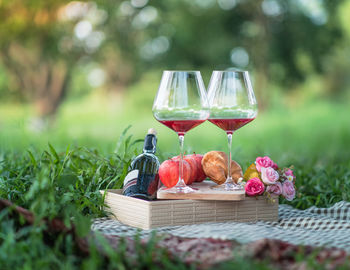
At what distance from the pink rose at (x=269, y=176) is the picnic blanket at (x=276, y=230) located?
20cm

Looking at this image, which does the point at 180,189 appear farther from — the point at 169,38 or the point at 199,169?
the point at 169,38

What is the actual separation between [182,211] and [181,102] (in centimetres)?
49

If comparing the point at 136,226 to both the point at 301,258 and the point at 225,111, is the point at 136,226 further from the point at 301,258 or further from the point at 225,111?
the point at 301,258

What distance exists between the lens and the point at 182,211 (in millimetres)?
2252

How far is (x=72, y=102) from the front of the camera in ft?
68.1

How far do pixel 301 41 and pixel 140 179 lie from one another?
11.2 metres

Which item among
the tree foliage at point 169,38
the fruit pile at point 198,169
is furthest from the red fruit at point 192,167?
the tree foliage at point 169,38

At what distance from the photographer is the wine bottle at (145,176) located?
2.37 m

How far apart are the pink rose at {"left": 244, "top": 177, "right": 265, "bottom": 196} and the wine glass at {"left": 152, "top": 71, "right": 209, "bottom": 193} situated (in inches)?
16.0

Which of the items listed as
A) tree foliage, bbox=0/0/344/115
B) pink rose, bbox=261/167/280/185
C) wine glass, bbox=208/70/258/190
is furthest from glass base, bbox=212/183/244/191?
tree foliage, bbox=0/0/344/115

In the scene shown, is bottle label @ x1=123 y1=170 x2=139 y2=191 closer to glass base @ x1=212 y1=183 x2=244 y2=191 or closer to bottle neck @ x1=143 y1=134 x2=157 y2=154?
bottle neck @ x1=143 y1=134 x2=157 y2=154

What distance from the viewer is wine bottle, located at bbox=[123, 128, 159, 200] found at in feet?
7.79

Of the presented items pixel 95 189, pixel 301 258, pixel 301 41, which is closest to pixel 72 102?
pixel 301 41

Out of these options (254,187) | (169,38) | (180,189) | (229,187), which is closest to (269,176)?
A: (254,187)
